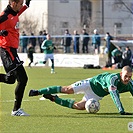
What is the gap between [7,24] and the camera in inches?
442

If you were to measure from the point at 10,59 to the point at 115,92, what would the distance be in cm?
205

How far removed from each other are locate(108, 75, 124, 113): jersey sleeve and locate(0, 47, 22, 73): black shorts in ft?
5.72

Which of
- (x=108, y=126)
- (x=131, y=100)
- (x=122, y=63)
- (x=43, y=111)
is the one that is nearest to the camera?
(x=108, y=126)

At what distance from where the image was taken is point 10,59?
36.9ft

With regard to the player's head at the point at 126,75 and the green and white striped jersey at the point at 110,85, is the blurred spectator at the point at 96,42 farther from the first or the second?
the player's head at the point at 126,75

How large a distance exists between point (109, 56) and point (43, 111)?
71.4 feet

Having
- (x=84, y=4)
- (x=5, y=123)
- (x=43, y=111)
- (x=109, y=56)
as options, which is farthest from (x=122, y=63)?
(x=84, y=4)

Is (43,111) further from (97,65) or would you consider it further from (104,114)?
(97,65)

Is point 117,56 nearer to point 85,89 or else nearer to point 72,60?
point 72,60

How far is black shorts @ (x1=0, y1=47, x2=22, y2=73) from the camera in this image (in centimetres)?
1119

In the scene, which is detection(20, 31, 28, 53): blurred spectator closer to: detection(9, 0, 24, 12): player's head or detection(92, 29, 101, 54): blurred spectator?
detection(92, 29, 101, 54): blurred spectator

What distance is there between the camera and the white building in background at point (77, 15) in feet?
184

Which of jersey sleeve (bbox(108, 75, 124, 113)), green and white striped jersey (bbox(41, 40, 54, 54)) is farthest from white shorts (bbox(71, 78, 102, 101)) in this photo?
green and white striped jersey (bbox(41, 40, 54, 54))

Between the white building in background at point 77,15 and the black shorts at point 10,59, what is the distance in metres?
42.4
